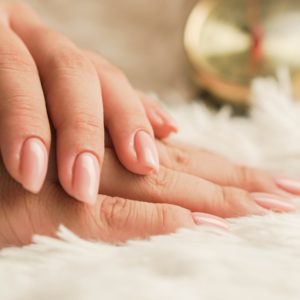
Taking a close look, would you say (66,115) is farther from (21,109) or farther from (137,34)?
(137,34)

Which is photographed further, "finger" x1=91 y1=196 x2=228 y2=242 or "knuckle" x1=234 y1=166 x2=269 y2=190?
"knuckle" x1=234 y1=166 x2=269 y2=190

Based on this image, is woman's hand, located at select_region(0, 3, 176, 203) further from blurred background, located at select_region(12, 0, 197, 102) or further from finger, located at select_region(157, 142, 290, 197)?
blurred background, located at select_region(12, 0, 197, 102)

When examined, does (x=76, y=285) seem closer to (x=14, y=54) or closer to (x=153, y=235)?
(x=153, y=235)

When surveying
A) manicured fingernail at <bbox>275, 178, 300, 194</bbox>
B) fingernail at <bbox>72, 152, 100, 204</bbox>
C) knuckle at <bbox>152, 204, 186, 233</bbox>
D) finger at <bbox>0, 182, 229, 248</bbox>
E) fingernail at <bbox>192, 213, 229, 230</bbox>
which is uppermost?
fingernail at <bbox>72, 152, 100, 204</bbox>

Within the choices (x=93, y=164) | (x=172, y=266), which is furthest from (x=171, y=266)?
(x=93, y=164)

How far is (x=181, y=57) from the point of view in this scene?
1115mm

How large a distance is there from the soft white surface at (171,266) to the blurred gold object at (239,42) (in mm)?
525

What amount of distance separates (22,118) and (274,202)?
0.24m

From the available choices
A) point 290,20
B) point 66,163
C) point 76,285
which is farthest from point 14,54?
point 290,20

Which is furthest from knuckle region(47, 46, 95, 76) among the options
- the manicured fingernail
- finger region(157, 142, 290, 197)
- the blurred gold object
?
the blurred gold object

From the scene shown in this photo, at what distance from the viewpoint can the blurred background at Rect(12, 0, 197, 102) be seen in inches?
42.4

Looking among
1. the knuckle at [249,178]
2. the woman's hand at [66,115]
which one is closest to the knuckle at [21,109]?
the woman's hand at [66,115]

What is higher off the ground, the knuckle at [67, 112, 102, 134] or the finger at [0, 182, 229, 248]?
the knuckle at [67, 112, 102, 134]

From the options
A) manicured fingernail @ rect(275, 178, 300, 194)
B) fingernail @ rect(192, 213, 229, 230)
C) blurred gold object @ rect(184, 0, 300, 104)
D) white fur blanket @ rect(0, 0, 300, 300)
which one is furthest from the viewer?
blurred gold object @ rect(184, 0, 300, 104)
